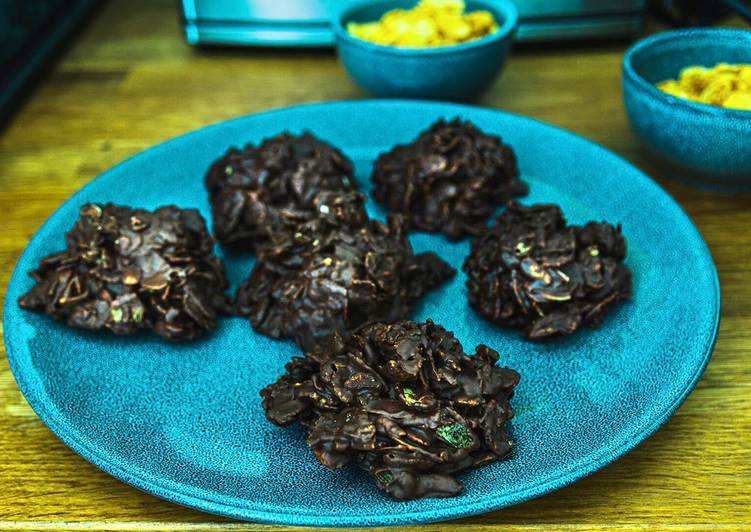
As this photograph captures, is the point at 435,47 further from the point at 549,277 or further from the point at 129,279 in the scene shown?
the point at 129,279

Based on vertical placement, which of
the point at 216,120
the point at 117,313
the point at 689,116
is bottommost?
the point at 216,120

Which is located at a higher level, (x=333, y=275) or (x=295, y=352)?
(x=333, y=275)

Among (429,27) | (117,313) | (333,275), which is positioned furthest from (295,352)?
(429,27)

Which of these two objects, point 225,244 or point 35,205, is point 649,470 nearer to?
point 225,244

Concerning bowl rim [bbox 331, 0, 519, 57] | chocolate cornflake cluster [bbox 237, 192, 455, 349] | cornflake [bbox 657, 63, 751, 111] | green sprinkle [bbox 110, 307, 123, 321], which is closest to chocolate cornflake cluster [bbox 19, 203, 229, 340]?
green sprinkle [bbox 110, 307, 123, 321]

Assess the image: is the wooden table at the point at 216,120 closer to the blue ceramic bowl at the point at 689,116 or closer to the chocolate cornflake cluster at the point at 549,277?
the blue ceramic bowl at the point at 689,116

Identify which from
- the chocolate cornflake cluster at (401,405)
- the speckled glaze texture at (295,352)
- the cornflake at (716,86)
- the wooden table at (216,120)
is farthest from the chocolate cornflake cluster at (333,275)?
the cornflake at (716,86)

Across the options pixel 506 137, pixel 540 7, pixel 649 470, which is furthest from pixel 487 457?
pixel 540 7
